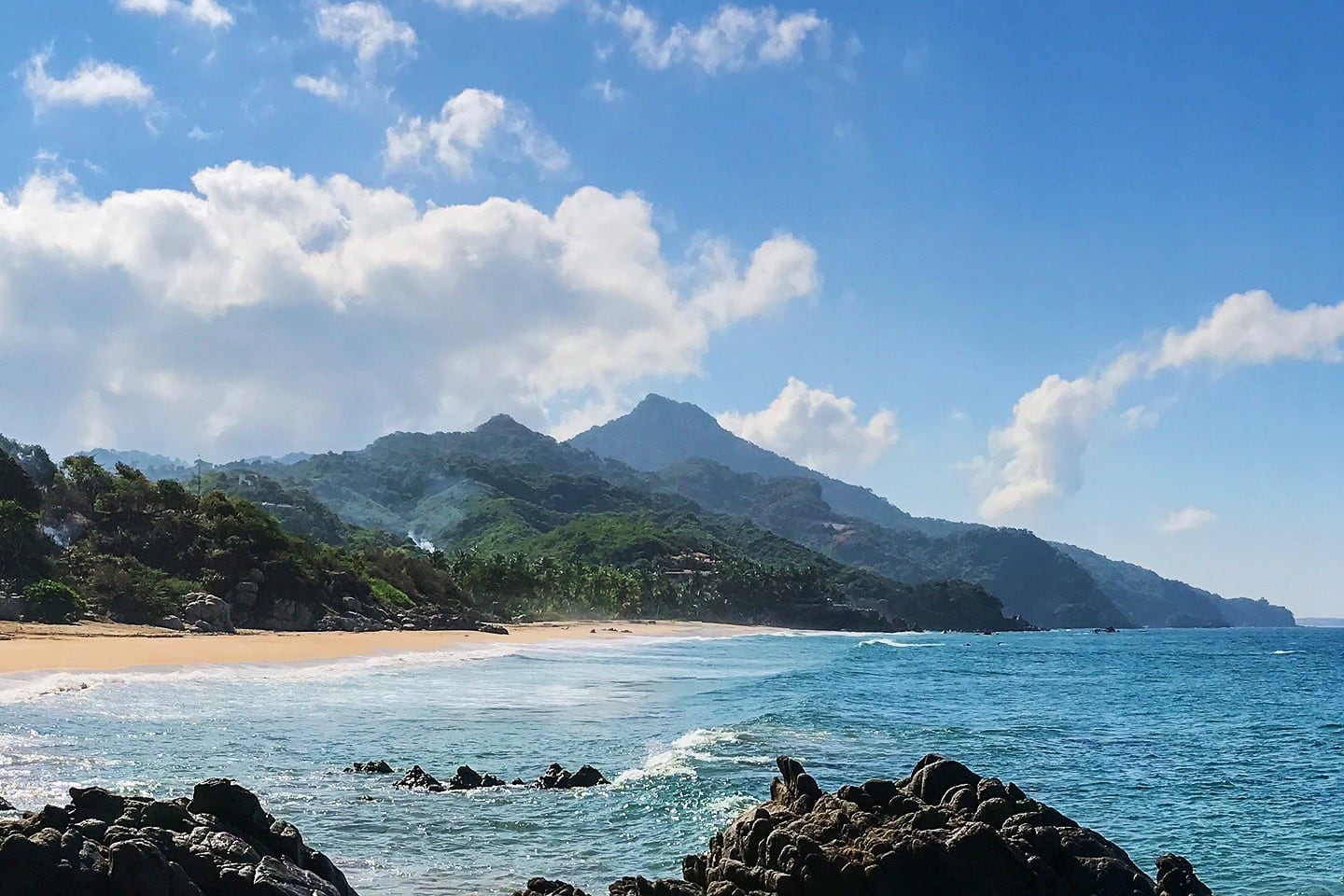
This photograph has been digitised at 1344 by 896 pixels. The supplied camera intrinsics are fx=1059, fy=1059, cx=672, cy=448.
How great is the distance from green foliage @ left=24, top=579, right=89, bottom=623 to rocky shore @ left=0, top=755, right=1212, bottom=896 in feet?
166

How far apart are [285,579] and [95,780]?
69.4 m

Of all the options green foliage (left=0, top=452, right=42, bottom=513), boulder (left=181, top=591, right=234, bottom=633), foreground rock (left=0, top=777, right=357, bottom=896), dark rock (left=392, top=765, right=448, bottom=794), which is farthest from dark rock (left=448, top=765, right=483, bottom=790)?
green foliage (left=0, top=452, right=42, bottom=513)

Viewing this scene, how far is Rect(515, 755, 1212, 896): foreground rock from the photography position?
11227 millimetres

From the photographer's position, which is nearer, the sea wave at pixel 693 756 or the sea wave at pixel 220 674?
the sea wave at pixel 693 756

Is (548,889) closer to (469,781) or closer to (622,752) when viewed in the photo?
(469,781)

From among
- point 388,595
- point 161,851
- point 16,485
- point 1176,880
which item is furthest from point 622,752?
point 388,595

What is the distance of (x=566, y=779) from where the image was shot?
2164 cm

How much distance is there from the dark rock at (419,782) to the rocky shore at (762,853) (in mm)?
8032

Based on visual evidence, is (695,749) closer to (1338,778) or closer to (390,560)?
(1338,778)

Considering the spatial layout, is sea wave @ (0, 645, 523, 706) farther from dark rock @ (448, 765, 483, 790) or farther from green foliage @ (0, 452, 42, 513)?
green foliage @ (0, 452, 42, 513)

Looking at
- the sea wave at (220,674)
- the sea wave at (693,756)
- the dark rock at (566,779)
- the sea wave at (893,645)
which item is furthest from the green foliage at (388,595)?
the dark rock at (566,779)

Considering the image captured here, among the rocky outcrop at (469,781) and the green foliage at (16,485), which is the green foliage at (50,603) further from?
the rocky outcrop at (469,781)

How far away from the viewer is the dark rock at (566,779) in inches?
848

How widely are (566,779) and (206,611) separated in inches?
2134
